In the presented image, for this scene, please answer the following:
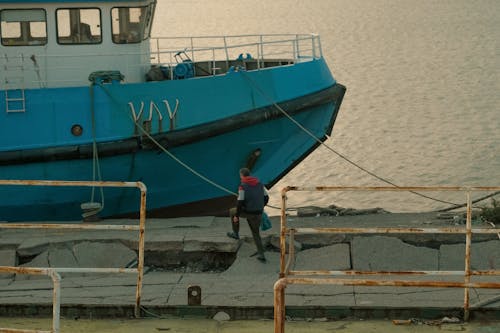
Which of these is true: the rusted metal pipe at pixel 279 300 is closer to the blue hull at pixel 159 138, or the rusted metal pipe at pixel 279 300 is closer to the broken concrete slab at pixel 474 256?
the broken concrete slab at pixel 474 256

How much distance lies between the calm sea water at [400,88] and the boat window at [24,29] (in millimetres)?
7719

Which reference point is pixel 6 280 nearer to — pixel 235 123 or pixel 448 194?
pixel 235 123

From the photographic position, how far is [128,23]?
14.8 m

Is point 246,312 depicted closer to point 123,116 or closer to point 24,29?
point 123,116


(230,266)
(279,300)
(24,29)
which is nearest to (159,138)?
(24,29)

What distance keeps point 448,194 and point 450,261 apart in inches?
389

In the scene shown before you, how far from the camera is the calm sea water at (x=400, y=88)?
2286 cm

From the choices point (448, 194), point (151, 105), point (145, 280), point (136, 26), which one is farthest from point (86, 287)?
point (448, 194)

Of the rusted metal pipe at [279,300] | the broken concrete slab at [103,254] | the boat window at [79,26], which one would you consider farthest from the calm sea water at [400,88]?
the rusted metal pipe at [279,300]

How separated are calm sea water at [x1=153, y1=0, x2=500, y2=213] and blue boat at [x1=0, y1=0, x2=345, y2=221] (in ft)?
19.4

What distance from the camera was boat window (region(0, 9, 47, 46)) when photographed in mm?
14461

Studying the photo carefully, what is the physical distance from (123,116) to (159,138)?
22.6 inches

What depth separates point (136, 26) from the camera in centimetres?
1484

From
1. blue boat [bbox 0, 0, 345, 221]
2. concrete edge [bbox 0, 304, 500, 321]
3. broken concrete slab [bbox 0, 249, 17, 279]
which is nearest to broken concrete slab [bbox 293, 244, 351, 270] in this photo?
concrete edge [bbox 0, 304, 500, 321]
